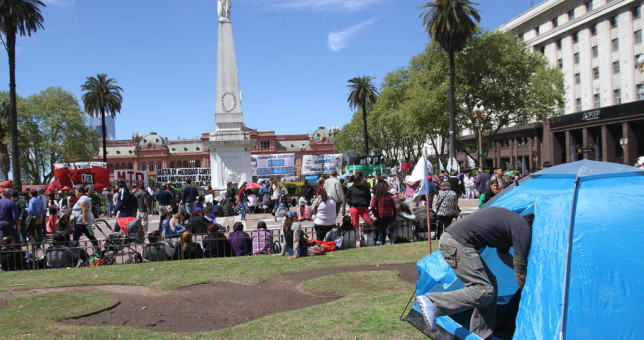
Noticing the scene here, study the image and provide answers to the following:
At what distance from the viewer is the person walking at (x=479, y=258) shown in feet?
14.1

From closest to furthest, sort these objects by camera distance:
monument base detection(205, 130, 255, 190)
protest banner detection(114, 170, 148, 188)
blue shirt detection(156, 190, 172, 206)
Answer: blue shirt detection(156, 190, 172, 206)
monument base detection(205, 130, 255, 190)
protest banner detection(114, 170, 148, 188)

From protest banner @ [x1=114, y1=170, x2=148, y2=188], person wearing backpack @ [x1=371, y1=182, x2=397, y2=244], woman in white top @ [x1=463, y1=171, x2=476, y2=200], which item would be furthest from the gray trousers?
protest banner @ [x1=114, y1=170, x2=148, y2=188]

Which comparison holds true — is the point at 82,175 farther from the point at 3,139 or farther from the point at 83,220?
the point at 3,139

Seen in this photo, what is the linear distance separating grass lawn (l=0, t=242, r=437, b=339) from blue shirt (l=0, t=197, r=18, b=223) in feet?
5.97

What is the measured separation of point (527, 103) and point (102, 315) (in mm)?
36849

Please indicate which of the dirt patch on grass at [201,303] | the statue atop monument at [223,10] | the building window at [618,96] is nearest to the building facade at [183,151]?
the building window at [618,96]

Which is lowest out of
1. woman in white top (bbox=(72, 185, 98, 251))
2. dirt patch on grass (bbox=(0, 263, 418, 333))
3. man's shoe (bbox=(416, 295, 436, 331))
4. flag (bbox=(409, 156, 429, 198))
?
dirt patch on grass (bbox=(0, 263, 418, 333))

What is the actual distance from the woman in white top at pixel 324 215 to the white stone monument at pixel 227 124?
617 inches

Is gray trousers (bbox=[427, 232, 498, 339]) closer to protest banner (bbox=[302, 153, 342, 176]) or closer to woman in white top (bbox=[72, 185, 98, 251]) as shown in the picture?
woman in white top (bbox=[72, 185, 98, 251])

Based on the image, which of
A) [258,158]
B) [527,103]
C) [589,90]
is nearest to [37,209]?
[258,158]

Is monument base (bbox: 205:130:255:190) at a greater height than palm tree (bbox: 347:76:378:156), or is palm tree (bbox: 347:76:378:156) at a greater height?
palm tree (bbox: 347:76:378:156)

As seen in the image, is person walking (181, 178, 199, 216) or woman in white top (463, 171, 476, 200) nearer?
person walking (181, 178, 199, 216)

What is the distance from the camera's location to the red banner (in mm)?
24391

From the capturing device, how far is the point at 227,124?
85.7 feet
